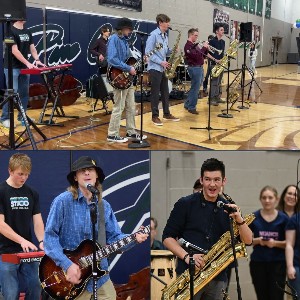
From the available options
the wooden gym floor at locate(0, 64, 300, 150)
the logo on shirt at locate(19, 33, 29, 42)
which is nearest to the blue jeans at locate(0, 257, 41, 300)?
the wooden gym floor at locate(0, 64, 300, 150)

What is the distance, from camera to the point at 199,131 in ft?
20.5

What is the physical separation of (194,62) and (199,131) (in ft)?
6.32

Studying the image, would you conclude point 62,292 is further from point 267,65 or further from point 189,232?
point 267,65

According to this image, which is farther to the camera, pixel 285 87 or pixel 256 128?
pixel 285 87

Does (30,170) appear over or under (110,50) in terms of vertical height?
under

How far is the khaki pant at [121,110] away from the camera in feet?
17.9

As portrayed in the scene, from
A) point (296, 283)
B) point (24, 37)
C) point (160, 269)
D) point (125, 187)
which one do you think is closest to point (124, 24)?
point (24, 37)

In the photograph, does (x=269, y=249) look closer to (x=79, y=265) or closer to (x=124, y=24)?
(x=79, y=265)

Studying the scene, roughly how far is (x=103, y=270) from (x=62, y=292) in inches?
13.1

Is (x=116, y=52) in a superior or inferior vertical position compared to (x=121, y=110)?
superior

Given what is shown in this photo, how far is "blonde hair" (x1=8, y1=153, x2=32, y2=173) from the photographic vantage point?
10.8 ft

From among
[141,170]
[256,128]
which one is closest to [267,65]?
[256,128]

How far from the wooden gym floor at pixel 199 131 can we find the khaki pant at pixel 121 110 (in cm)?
22

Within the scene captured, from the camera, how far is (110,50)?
521 centimetres
